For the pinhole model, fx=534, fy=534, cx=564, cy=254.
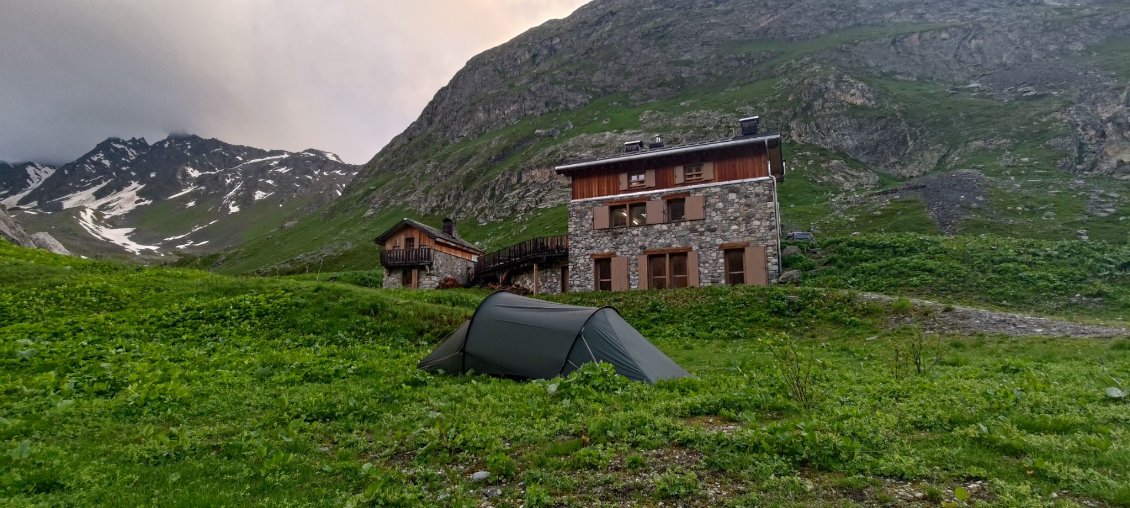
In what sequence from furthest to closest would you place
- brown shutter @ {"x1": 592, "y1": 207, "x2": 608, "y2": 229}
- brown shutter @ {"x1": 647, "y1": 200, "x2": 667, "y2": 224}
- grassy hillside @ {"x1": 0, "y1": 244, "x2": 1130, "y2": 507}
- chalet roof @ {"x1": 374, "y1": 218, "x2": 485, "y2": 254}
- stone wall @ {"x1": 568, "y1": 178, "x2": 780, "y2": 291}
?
chalet roof @ {"x1": 374, "y1": 218, "x2": 485, "y2": 254}
brown shutter @ {"x1": 592, "y1": 207, "x2": 608, "y2": 229}
brown shutter @ {"x1": 647, "y1": 200, "x2": 667, "y2": 224}
stone wall @ {"x1": 568, "y1": 178, "x2": 780, "y2": 291}
grassy hillside @ {"x1": 0, "y1": 244, "x2": 1130, "y2": 507}

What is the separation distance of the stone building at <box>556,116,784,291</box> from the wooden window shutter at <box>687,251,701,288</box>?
64 millimetres

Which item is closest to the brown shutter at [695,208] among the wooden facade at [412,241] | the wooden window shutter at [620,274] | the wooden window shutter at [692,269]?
the wooden window shutter at [692,269]

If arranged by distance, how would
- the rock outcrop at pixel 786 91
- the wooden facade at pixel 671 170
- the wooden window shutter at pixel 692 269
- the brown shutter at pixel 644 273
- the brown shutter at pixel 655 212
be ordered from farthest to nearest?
the rock outcrop at pixel 786 91 < the brown shutter at pixel 655 212 < the brown shutter at pixel 644 273 < the wooden window shutter at pixel 692 269 < the wooden facade at pixel 671 170

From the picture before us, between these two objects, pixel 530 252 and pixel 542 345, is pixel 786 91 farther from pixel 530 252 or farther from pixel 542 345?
pixel 542 345

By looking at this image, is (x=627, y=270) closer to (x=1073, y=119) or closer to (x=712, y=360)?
(x=712, y=360)

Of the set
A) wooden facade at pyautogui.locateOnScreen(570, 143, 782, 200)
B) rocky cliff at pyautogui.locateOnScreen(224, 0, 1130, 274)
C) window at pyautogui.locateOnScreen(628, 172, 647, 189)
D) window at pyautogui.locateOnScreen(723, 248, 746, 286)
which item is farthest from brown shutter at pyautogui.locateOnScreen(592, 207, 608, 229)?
rocky cliff at pyautogui.locateOnScreen(224, 0, 1130, 274)

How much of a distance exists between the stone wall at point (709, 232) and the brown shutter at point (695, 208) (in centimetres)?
26

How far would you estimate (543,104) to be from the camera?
146 meters

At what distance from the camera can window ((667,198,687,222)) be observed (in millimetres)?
35291

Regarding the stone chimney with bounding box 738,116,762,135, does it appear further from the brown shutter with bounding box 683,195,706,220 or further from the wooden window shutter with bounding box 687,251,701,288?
the wooden window shutter with bounding box 687,251,701,288

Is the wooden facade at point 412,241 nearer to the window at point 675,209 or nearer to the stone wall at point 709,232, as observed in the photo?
the stone wall at point 709,232

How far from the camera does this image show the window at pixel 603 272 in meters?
36.4

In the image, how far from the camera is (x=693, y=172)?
115ft

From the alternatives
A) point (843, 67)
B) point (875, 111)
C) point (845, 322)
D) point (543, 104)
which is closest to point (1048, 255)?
point (845, 322)
